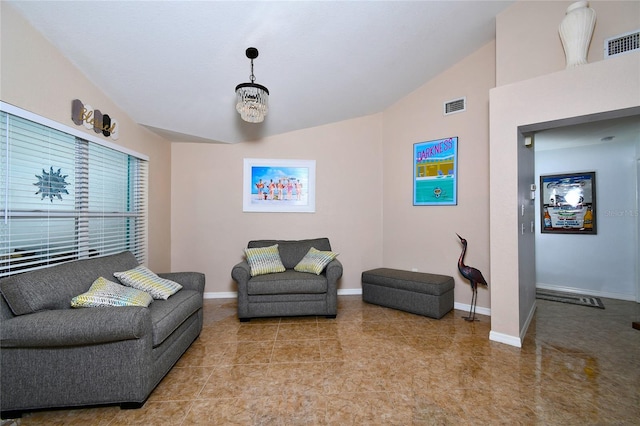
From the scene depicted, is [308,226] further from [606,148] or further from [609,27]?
[606,148]

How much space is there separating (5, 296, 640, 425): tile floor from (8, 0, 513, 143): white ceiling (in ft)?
8.39

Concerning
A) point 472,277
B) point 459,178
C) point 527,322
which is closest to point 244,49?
point 459,178

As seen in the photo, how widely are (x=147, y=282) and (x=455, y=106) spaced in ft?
13.4

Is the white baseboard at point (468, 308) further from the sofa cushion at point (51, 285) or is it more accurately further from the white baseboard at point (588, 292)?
the sofa cushion at point (51, 285)

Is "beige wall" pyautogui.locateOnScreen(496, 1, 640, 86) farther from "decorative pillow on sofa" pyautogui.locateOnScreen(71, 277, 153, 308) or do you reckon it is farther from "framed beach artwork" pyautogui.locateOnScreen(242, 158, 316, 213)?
"decorative pillow on sofa" pyautogui.locateOnScreen(71, 277, 153, 308)

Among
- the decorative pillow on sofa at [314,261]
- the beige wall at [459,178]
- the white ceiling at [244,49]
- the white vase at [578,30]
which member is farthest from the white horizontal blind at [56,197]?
the white vase at [578,30]

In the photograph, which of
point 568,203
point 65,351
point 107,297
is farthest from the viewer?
point 568,203

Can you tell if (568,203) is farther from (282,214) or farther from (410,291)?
(282,214)

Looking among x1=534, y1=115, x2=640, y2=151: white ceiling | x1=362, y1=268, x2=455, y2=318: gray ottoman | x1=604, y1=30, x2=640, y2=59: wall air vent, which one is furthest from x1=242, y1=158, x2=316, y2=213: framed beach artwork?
x1=604, y1=30, x2=640, y2=59: wall air vent

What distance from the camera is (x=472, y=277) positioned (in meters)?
3.25

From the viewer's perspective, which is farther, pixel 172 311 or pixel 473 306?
pixel 473 306

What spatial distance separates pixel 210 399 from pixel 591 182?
18.7ft

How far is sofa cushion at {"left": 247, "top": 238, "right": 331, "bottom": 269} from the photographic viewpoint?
12.5 ft

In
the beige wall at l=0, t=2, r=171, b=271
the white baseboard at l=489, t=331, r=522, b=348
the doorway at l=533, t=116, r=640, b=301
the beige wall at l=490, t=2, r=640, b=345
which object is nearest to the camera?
the beige wall at l=0, t=2, r=171, b=271
